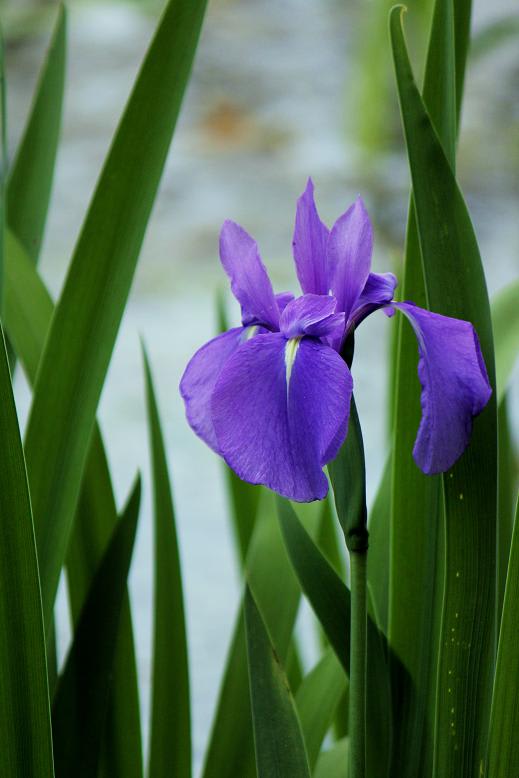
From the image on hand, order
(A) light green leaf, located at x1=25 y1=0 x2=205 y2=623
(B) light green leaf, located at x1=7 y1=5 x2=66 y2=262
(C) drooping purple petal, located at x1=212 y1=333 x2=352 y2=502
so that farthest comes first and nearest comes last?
(B) light green leaf, located at x1=7 y1=5 x2=66 y2=262 → (A) light green leaf, located at x1=25 y1=0 x2=205 y2=623 → (C) drooping purple petal, located at x1=212 y1=333 x2=352 y2=502

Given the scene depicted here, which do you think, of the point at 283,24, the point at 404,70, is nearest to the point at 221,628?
the point at 404,70

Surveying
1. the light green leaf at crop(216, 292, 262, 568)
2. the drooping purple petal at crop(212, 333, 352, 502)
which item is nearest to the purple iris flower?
the drooping purple petal at crop(212, 333, 352, 502)

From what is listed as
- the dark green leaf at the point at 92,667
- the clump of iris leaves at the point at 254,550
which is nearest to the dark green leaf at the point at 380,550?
the clump of iris leaves at the point at 254,550

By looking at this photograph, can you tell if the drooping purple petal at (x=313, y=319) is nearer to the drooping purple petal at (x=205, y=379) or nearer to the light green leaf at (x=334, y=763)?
the drooping purple petal at (x=205, y=379)

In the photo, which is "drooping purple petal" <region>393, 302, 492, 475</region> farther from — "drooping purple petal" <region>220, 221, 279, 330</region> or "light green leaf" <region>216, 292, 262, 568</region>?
"light green leaf" <region>216, 292, 262, 568</region>

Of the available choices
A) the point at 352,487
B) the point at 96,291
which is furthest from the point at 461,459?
the point at 96,291
